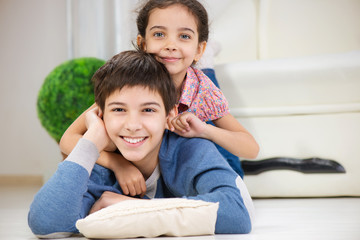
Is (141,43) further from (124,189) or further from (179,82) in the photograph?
(124,189)

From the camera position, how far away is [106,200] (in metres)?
1.16

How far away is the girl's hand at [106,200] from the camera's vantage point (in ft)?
3.78

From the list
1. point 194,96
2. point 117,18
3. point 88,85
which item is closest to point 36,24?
point 117,18

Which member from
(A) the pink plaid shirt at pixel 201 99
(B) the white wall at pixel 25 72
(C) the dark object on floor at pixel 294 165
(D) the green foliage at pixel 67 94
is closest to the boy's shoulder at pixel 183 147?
(A) the pink plaid shirt at pixel 201 99

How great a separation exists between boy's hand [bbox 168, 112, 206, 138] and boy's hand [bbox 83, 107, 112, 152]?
0.18 meters

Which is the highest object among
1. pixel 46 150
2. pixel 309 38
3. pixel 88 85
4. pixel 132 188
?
pixel 309 38

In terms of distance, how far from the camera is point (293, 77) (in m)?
1.85

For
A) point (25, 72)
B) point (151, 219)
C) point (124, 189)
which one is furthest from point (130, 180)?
point (25, 72)

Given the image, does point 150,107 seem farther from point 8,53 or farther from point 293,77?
point 8,53

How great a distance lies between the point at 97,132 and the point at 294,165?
3.03 feet

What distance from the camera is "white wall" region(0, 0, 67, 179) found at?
291 centimetres

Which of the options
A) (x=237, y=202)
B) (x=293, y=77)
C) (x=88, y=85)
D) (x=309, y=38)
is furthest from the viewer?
(x=309, y=38)

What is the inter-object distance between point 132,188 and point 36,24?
6.55ft

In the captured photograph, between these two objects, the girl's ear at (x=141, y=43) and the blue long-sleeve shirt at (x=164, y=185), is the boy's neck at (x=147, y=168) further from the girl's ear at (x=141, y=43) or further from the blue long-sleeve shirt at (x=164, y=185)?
the girl's ear at (x=141, y=43)
